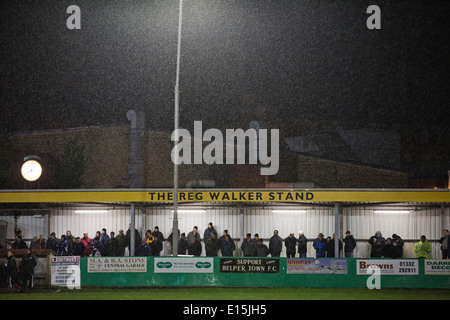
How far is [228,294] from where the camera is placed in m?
19.2

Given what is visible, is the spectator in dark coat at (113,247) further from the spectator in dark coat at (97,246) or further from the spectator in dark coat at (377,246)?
the spectator in dark coat at (377,246)

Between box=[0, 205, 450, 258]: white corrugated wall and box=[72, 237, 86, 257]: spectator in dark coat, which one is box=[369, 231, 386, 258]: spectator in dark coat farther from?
box=[72, 237, 86, 257]: spectator in dark coat

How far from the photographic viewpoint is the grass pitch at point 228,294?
59.8ft

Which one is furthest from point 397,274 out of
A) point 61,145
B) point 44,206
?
point 61,145

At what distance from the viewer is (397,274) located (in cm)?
2089

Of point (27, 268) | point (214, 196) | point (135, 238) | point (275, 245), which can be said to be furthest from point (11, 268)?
point (275, 245)

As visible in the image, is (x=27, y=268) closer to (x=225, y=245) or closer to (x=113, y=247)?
(x=113, y=247)

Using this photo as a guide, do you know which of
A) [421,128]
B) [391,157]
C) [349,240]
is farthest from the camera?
[421,128]
